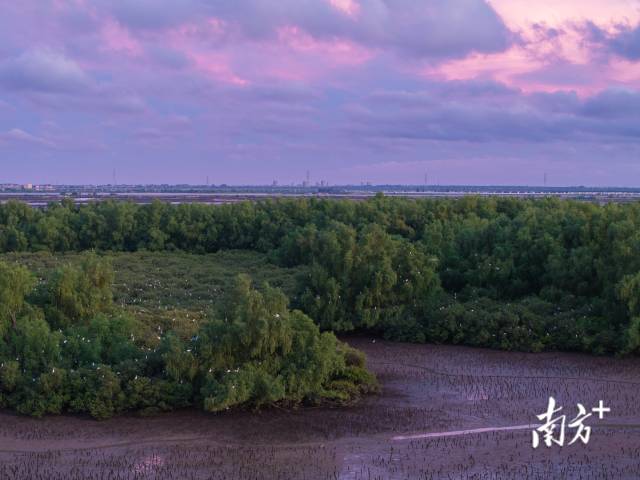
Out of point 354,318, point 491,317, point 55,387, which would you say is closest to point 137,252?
point 354,318

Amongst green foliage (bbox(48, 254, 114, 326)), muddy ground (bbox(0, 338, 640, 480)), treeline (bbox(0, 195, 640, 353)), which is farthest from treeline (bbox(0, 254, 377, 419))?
treeline (bbox(0, 195, 640, 353))

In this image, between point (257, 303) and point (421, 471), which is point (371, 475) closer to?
point (421, 471)

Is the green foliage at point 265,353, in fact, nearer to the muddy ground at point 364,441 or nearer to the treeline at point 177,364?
the treeline at point 177,364

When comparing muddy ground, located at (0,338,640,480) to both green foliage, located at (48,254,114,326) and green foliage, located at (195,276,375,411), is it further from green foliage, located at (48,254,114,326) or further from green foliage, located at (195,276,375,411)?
green foliage, located at (48,254,114,326)

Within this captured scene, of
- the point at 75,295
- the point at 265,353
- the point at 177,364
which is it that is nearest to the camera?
the point at 177,364

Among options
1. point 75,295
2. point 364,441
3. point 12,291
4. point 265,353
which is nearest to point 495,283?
point 265,353

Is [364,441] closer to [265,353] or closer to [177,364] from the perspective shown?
[265,353]

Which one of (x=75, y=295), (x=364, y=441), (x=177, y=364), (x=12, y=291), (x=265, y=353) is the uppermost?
(x=12, y=291)
